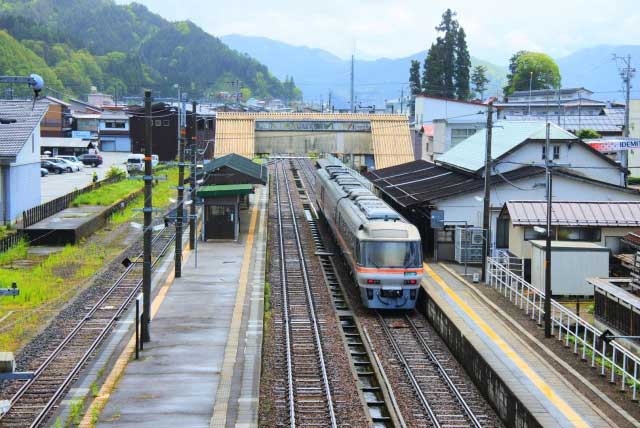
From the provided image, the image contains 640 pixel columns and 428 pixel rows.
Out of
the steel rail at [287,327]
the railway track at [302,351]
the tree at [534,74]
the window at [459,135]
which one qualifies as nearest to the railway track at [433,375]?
the railway track at [302,351]

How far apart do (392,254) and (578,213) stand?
7091mm

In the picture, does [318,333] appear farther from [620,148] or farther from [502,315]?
[620,148]

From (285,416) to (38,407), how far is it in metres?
4.12

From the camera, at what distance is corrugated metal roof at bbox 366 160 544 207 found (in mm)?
31672

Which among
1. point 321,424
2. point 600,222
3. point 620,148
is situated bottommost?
point 321,424

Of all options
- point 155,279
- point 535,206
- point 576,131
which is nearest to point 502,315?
point 535,206

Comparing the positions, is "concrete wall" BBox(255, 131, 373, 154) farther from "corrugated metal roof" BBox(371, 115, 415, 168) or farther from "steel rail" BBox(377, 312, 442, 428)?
"steel rail" BBox(377, 312, 442, 428)

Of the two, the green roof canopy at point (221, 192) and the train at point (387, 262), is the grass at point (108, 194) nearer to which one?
the green roof canopy at point (221, 192)

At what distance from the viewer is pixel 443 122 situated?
52344 mm

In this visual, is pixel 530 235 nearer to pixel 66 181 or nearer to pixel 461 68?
pixel 66 181

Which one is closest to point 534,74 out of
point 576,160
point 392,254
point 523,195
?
point 576,160

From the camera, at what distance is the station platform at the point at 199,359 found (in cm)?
1450

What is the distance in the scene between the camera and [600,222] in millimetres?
26969

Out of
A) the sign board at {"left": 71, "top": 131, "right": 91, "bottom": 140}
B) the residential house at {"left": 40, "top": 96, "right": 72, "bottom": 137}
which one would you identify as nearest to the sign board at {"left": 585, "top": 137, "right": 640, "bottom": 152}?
the residential house at {"left": 40, "top": 96, "right": 72, "bottom": 137}
